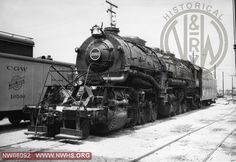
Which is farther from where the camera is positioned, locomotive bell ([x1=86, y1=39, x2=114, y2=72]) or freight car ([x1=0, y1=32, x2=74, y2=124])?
locomotive bell ([x1=86, y1=39, x2=114, y2=72])

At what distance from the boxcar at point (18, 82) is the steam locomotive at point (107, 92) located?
0.94 m

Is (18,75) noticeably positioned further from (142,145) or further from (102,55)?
(142,145)

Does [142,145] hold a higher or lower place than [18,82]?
lower

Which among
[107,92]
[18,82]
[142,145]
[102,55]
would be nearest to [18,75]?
[18,82]

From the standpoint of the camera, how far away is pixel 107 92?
8.67 m

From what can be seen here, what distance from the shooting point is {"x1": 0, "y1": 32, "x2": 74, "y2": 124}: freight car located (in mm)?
9422

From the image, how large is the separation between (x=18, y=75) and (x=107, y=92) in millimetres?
3666

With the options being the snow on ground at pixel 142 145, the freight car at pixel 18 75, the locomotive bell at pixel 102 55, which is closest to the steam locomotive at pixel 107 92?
the locomotive bell at pixel 102 55

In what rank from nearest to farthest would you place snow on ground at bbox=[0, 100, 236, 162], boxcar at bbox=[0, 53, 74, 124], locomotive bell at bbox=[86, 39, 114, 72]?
snow on ground at bbox=[0, 100, 236, 162] → boxcar at bbox=[0, 53, 74, 124] → locomotive bell at bbox=[86, 39, 114, 72]

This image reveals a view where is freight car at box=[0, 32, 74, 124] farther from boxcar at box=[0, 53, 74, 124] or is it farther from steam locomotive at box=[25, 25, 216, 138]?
steam locomotive at box=[25, 25, 216, 138]

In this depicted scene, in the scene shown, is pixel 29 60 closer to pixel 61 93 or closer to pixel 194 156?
pixel 61 93

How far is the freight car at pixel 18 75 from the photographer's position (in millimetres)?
9422

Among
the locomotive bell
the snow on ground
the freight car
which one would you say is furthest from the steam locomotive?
the freight car

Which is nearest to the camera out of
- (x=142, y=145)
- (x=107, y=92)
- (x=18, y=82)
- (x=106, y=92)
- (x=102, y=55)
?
(x=142, y=145)
